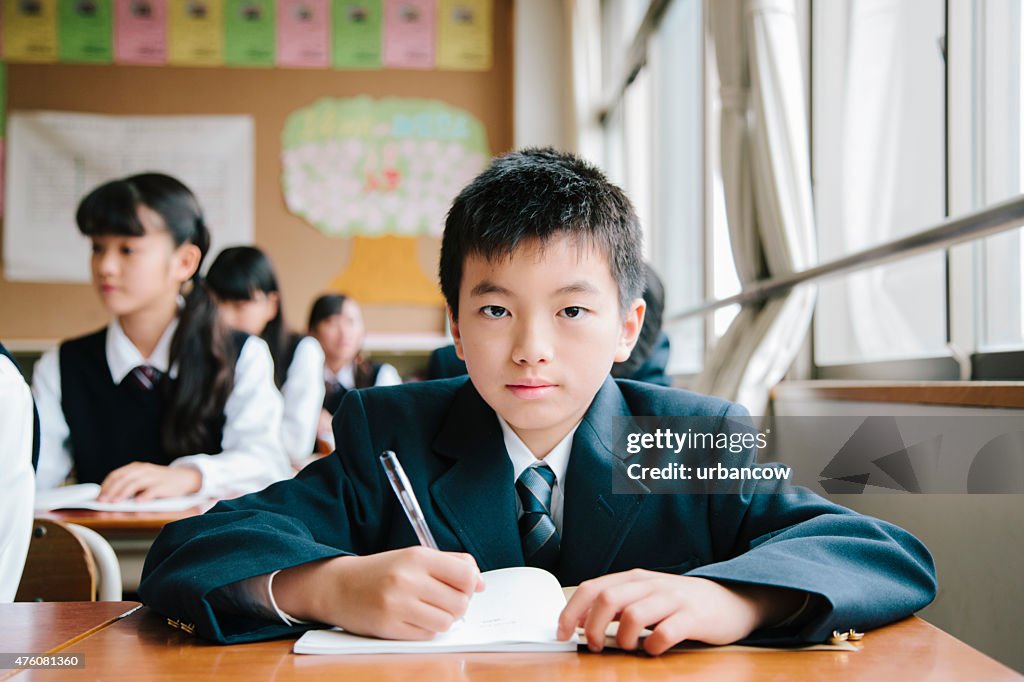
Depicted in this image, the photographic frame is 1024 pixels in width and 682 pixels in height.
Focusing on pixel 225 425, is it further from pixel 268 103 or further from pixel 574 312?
pixel 268 103

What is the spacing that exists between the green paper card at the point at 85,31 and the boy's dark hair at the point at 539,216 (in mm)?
4862

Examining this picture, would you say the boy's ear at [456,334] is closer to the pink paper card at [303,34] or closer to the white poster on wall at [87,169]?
the white poster on wall at [87,169]

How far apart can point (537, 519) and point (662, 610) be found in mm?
335

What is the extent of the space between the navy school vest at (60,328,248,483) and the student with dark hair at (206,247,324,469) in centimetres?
113

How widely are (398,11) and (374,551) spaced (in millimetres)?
4794

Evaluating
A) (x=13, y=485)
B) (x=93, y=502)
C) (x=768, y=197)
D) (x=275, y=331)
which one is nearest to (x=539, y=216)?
(x=13, y=485)

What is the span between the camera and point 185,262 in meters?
2.26

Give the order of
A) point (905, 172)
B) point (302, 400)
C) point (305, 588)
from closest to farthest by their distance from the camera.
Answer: point (305, 588) < point (905, 172) < point (302, 400)

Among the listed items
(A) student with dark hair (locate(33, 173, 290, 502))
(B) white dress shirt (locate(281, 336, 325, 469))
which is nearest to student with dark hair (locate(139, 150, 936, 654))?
(A) student with dark hair (locate(33, 173, 290, 502))

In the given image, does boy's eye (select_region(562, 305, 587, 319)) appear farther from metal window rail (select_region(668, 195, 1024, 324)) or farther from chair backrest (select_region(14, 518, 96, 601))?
chair backrest (select_region(14, 518, 96, 601))

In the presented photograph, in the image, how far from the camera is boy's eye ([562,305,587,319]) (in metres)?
0.98

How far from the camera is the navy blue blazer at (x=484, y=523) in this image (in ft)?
2.57

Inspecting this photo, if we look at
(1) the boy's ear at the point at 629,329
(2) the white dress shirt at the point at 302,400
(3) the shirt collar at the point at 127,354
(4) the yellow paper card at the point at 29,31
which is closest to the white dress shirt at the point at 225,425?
(3) the shirt collar at the point at 127,354

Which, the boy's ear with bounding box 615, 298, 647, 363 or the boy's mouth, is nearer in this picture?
the boy's mouth
